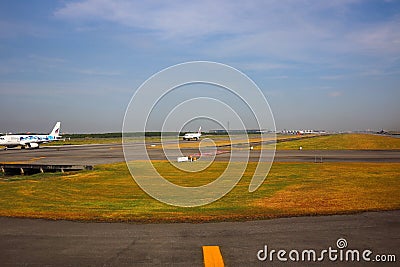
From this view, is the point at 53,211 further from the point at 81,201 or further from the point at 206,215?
the point at 206,215

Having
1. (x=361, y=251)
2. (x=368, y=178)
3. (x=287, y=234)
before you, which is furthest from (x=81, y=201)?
(x=368, y=178)

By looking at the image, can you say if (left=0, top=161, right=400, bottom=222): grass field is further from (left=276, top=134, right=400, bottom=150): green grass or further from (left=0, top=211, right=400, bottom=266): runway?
(left=276, top=134, right=400, bottom=150): green grass

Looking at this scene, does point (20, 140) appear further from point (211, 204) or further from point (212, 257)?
point (212, 257)

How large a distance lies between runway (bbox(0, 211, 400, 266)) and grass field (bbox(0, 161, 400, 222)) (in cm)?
109

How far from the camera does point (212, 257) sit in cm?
734

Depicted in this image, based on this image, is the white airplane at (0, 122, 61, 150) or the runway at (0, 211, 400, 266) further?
the white airplane at (0, 122, 61, 150)

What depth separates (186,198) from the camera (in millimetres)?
15734

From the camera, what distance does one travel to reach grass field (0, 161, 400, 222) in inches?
469

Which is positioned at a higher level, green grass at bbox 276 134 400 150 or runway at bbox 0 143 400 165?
green grass at bbox 276 134 400 150

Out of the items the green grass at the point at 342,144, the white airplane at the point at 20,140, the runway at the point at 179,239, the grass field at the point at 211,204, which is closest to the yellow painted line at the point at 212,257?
the runway at the point at 179,239

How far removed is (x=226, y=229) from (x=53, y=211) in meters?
6.66

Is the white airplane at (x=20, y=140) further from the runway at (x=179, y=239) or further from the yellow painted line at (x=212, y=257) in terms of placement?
the yellow painted line at (x=212, y=257)

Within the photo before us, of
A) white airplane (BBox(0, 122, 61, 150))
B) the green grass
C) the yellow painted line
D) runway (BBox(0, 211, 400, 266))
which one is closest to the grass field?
runway (BBox(0, 211, 400, 266))

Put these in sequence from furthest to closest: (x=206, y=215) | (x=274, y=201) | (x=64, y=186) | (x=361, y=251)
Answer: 1. (x=64, y=186)
2. (x=274, y=201)
3. (x=206, y=215)
4. (x=361, y=251)
